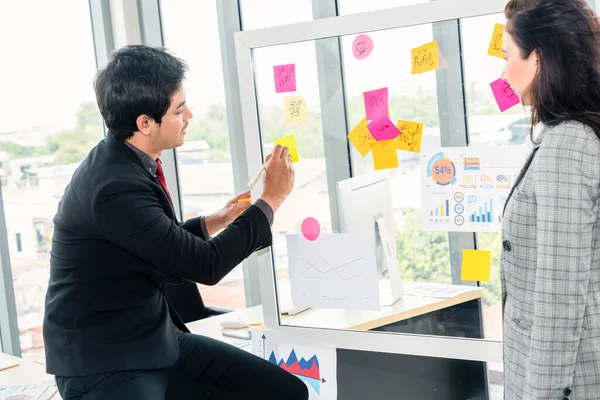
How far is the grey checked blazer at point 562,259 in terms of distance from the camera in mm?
1269

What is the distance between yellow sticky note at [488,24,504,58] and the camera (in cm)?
174

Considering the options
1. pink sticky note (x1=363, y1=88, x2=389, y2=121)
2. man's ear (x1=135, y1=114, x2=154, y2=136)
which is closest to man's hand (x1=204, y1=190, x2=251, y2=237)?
man's ear (x1=135, y1=114, x2=154, y2=136)

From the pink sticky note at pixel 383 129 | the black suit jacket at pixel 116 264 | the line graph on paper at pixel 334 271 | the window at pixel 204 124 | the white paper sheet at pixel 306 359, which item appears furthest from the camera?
the window at pixel 204 124

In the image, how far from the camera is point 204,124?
3.97m

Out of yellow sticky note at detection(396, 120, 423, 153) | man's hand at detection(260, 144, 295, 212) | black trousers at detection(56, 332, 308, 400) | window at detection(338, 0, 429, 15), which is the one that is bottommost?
black trousers at detection(56, 332, 308, 400)

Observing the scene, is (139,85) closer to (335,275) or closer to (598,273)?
(335,275)

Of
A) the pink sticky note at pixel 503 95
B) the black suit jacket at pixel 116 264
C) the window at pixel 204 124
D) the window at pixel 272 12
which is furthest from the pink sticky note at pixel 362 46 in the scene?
the window at pixel 204 124

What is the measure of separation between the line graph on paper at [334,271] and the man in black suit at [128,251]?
Answer: 0.26 meters

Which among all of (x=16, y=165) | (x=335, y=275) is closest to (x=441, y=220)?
(x=335, y=275)

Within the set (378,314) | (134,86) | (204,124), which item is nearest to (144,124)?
(134,86)

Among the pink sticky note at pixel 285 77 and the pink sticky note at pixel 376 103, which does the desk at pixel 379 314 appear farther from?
the pink sticky note at pixel 285 77

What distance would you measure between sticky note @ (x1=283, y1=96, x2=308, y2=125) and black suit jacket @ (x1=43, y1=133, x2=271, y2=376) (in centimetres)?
42

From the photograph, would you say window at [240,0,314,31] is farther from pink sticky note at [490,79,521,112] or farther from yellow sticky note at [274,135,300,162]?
pink sticky note at [490,79,521,112]

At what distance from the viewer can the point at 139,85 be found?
5.94 ft
